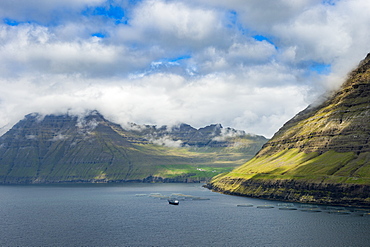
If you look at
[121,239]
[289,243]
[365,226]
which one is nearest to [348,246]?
[289,243]

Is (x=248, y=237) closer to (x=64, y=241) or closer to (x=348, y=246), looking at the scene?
(x=348, y=246)

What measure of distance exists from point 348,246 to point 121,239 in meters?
96.5

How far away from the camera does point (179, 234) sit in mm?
174500

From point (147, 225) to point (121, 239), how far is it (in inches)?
1374

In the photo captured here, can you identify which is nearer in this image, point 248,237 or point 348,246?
point 348,246

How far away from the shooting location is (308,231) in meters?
178

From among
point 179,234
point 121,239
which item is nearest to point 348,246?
point 179,234

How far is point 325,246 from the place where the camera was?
148875 millimetres

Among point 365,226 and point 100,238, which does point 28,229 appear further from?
point 365,226

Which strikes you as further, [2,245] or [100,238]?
[100,238]

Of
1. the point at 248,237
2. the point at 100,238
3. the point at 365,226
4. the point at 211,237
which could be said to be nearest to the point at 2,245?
the point at 100,238

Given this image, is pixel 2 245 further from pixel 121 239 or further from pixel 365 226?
pixel 365 226

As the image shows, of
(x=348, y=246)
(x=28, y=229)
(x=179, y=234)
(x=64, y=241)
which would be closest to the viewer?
(x=348, y=246)

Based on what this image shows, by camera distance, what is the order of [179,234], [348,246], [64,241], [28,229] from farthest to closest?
[28,229] → [179,234] → [64,241] → [348,246]
